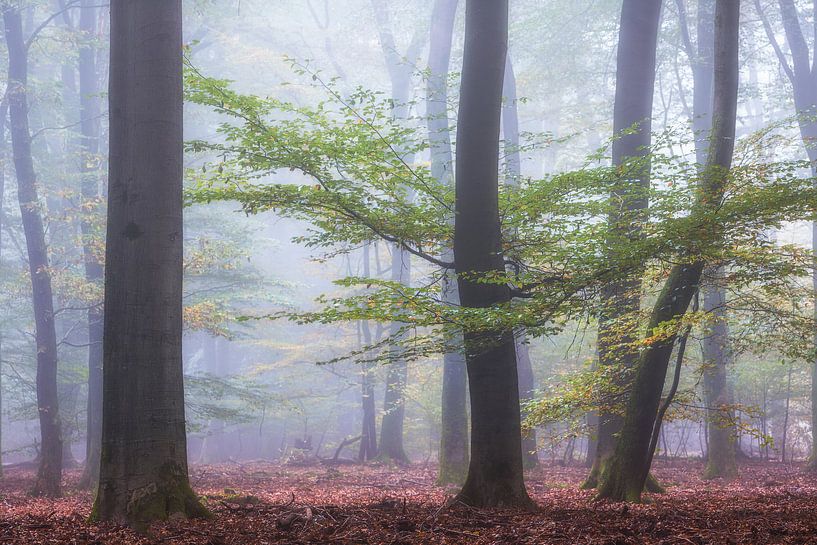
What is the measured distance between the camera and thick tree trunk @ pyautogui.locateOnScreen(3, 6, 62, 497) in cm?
1184

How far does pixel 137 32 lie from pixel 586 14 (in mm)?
16154

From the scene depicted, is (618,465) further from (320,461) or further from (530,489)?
(320,461)

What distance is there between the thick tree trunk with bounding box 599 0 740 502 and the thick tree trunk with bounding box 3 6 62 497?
358 inches

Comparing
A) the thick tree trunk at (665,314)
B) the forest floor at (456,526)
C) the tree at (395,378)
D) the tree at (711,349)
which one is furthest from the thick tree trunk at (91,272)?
the tree at (711,349)

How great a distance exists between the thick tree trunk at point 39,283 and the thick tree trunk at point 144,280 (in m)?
7.44

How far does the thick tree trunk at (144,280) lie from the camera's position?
541 cm

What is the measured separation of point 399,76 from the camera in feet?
75.0

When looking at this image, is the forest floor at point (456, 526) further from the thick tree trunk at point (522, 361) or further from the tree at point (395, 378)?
the tree at point (395, 378)

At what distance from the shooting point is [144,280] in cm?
561

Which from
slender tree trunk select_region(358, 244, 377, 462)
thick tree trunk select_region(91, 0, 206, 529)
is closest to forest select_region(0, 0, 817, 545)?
thick tree trunk select_region(91, 0, 206, 529)

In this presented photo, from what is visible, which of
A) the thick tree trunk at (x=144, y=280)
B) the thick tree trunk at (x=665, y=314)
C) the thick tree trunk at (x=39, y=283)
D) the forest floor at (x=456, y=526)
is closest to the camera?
the forest floor at (x=456, y=526)

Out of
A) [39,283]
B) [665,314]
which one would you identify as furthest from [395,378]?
[665,314]

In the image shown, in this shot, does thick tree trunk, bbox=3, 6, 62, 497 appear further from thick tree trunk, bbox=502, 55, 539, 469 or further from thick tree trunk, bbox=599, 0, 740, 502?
thick tree trunk, bbox=599, 0, 740, 502

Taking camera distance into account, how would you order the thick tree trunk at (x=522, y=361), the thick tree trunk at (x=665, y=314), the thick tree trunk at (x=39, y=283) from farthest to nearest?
1. the thick tree trunk at (x=522, y=361)
2. the thick tree trunk at (x=39, y=283)
3. the thick tree trunk at (x=665, y=314)
